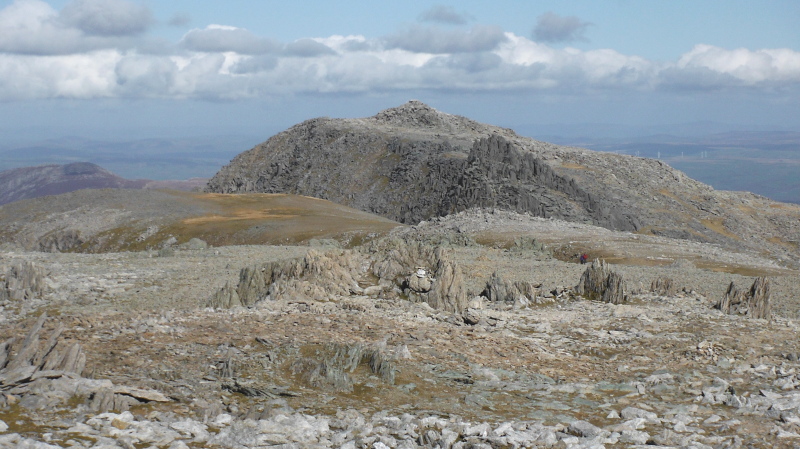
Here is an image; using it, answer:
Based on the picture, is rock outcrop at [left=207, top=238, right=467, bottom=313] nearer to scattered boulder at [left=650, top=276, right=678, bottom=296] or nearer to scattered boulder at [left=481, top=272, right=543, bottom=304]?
scattered boulder at [left=481, top=272, right=543, bottom=304]

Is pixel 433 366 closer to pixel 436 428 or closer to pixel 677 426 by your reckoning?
pixel 436 428

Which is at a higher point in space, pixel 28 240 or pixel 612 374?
pixel 612 374

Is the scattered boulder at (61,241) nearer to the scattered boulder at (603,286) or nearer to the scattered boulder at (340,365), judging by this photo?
the scattered boulder at (603,286)

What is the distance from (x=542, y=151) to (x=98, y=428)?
399 ft

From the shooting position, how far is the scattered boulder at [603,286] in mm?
21703

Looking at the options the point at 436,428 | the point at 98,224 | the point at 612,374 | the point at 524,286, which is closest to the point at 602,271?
the point at 524,286

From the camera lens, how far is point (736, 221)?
10450cm

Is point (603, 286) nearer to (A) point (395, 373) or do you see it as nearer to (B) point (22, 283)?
(A) point (395, 373)

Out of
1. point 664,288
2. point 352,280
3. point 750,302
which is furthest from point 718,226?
point 352,280

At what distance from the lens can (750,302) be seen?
810 inches

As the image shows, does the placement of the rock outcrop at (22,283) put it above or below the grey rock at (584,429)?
below

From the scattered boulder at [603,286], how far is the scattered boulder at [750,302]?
2.90 m

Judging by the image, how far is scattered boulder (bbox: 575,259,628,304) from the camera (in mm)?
21703

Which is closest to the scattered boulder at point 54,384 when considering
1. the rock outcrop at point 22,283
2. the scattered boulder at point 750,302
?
the rock outcrop at point 22,283
